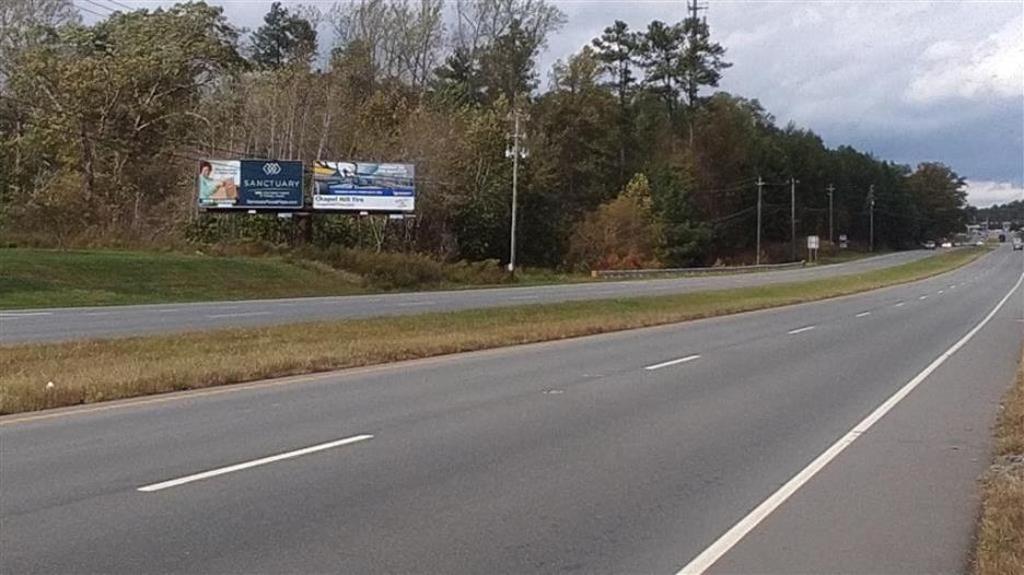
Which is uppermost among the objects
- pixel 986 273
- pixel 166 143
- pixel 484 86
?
pixel 484 86

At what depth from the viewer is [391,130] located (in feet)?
267

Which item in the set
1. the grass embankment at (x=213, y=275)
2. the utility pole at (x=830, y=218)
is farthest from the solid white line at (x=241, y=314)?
the utility pole at (x=830, y=218)

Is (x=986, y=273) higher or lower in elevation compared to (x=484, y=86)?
lower

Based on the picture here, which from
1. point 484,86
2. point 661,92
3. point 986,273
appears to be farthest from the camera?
point 661,92

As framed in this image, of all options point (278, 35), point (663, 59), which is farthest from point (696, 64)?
point (278, 35)

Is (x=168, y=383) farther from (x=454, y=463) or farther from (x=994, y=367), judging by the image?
(x=994, y=367)

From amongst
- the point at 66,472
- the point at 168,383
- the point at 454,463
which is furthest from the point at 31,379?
the point at 454,463

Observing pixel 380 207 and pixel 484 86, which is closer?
pixel 380 207

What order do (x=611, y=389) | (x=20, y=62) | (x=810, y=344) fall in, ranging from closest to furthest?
1. (x=611, y=389)
2. (x=810, y=344)
3. (x=20, y=62)

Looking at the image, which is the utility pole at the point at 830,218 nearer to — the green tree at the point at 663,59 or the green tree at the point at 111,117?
the green tree at the point at 663,59

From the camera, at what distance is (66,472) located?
32.1 feet

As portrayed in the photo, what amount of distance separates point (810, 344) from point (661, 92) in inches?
4152

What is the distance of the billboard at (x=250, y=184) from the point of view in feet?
196

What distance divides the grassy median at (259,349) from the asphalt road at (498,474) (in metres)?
0.79
